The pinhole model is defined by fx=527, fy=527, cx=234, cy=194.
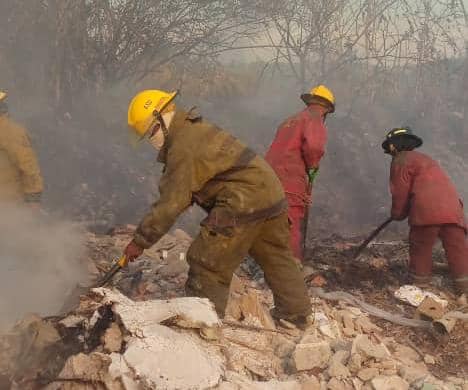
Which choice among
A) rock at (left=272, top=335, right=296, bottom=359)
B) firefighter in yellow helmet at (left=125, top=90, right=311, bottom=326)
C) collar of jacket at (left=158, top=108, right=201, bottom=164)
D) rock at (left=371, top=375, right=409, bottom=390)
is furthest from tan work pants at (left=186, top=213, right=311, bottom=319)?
rock at (left=371, top=375, right=409, bottom=390)

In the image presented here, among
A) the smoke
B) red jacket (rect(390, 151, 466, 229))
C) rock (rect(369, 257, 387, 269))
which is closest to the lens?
the smoke

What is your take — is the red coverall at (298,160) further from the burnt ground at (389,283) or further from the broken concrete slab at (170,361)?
the broken concrete slab at (170,361)

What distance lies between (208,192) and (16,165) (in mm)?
2585

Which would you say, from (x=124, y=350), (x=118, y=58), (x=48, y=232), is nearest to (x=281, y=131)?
(x=48, y=232)

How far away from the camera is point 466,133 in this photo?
1155cm

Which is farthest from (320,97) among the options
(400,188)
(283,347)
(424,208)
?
(283,347)

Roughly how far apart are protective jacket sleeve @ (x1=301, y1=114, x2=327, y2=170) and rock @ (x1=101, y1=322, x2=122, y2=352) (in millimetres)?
2714

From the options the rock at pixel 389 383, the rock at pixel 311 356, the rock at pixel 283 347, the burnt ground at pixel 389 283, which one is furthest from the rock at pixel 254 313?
the burnt ground at pixel 389 283

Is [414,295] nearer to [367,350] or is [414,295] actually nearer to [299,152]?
[299,152]

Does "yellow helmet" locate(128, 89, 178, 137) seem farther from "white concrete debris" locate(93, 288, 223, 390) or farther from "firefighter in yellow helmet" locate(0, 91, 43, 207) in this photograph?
"firefighter in yellow helmet" locate(0, 91, 43, 207)

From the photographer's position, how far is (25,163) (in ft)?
16.5

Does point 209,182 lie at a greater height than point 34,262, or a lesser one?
greater

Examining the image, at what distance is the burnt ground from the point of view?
3.92 m

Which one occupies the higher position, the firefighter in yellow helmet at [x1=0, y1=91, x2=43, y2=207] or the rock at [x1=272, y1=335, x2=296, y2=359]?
the firefighter in yellow helmet at [x1=0, y1=91, x2=43, y2=207]
